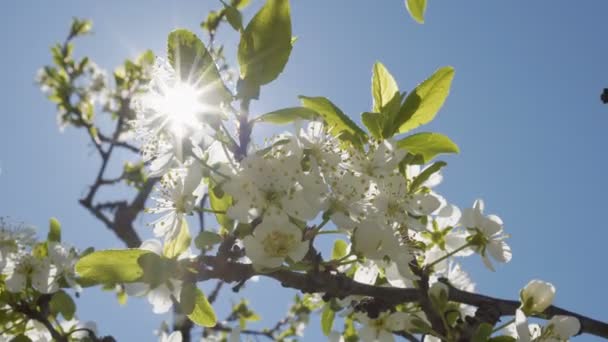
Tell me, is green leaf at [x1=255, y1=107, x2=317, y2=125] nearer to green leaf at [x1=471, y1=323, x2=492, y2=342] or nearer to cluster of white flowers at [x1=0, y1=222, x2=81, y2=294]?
green leaf at [x1=471, y1=323, x2=492, y2=342]

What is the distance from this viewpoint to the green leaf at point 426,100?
1709 mm

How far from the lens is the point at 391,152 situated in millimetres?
1603

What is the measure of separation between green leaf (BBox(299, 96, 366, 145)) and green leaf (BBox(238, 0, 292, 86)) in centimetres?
20

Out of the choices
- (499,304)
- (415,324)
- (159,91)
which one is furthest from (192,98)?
(499,304)

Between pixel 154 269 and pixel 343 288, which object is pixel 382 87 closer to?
pixel 343 288

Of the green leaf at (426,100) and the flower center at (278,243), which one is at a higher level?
the green leaf at (426,100)

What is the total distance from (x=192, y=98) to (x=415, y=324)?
937 mm

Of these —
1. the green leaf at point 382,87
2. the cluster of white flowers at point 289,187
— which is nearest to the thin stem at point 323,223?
the cluster of white flowers at point 289,187

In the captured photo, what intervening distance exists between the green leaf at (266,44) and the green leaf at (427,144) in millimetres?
482

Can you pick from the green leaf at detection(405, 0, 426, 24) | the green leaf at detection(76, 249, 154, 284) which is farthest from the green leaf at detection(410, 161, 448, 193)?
the green leaf at detection(76, 249, 154, 284)

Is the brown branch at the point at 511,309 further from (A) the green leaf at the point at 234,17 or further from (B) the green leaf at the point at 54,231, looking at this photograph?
(B) the green leaf at the point at 54,231

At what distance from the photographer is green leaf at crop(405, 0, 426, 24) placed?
4.78 feet

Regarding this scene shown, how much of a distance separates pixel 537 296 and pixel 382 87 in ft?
2.61

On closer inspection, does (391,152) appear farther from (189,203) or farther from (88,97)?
(88,97)
